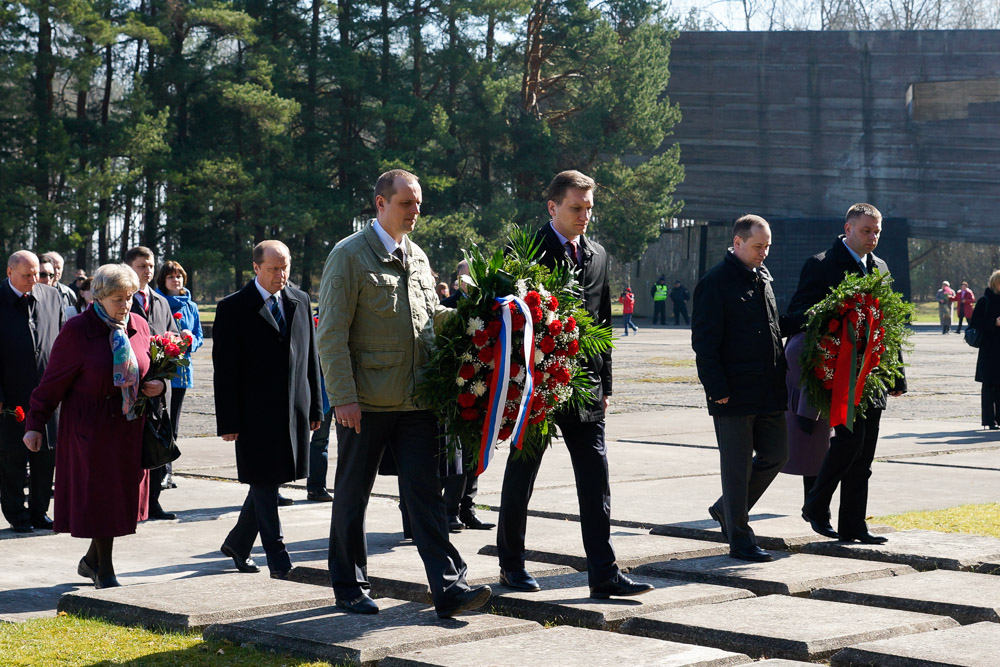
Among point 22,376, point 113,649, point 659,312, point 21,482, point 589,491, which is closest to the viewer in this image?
point 113,649

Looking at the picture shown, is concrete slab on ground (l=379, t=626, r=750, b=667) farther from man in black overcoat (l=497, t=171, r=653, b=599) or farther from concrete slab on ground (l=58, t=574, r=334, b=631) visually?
concrete slab on ground (l=58, t=574, r=334, b=631)

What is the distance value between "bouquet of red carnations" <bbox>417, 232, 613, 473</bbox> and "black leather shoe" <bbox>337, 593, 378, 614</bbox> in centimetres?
76

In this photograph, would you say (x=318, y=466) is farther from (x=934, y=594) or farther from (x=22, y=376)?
(x=934, y=594)

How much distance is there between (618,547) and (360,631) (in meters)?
2.27

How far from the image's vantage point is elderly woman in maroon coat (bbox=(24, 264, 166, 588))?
654 cm

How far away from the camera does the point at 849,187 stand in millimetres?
45375

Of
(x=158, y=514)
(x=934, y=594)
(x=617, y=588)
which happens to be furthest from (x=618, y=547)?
(x=158, y=514)

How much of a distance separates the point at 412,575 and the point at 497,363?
4.69ft

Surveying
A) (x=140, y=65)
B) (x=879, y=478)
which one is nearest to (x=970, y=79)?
(x=140, y=65)

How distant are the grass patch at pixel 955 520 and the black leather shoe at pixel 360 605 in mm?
3973

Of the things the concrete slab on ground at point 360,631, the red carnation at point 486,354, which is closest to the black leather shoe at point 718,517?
the concrete slab on ground at point 360,631

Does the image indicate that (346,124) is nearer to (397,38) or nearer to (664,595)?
(397,38)

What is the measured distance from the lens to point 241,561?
686 centimetres

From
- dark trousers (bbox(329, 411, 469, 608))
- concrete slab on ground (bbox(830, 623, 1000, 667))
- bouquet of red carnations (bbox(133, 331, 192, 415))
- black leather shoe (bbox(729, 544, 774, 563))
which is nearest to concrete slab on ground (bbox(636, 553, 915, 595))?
black leather shoe (bbox(729, 544, 774, 563))
